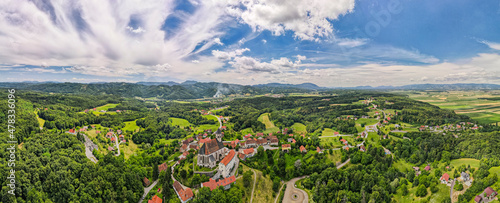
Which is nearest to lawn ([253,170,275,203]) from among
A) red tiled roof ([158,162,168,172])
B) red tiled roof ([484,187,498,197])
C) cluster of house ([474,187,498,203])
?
red tiled roof ([158,162,168,172])

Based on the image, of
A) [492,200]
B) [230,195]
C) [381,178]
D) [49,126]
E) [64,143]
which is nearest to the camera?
[492,200]

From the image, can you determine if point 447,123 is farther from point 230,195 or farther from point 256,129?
point 230,195

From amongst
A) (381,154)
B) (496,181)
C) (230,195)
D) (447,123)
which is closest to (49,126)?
(230,195)

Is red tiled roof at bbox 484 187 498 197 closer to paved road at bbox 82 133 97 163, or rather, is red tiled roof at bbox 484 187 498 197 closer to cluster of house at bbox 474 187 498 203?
cluster of house at bbox 474 187 498 203

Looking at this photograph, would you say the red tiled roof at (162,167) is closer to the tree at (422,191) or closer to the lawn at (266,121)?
the lawn at (266,121)

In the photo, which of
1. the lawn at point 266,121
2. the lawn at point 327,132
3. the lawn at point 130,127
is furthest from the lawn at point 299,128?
the lawn at point 130,127
